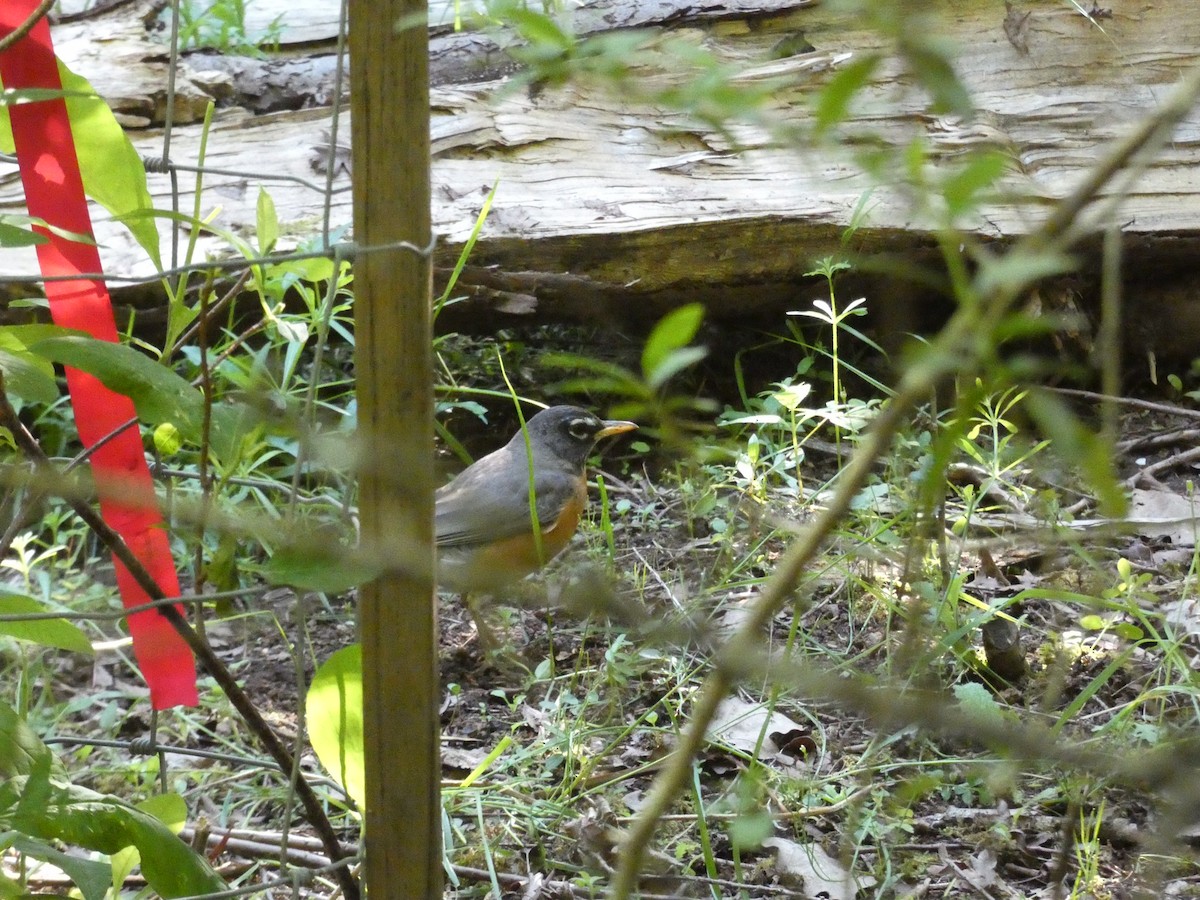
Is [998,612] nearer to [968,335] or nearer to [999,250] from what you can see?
[999,250]

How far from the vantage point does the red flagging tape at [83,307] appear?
155 cm

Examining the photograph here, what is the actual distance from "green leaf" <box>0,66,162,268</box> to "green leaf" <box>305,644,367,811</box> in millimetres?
604

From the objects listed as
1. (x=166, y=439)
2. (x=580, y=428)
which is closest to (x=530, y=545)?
(x=580, y=428)

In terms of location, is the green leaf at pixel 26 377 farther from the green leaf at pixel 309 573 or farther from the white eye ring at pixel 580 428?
the white eye ring at pixel 580 428

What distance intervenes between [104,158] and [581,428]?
9.56 ft

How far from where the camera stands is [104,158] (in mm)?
1576

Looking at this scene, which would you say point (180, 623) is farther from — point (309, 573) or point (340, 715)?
point (309, 573)

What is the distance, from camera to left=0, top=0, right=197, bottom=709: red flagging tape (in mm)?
1548

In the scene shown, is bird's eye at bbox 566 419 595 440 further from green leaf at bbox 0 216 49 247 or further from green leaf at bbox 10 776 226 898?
green leaf at bbox 0 216 49 247

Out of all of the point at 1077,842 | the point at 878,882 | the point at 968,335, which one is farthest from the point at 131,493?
the point at 1077,842

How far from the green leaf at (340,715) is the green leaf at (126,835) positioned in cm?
22

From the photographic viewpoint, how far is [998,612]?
292cm

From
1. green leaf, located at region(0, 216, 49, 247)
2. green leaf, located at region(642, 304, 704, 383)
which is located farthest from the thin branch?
green leaf, located at region(642, 304, 704, 383)

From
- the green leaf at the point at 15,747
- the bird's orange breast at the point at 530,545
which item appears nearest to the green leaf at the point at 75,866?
the green leaf at the point at 15,747
